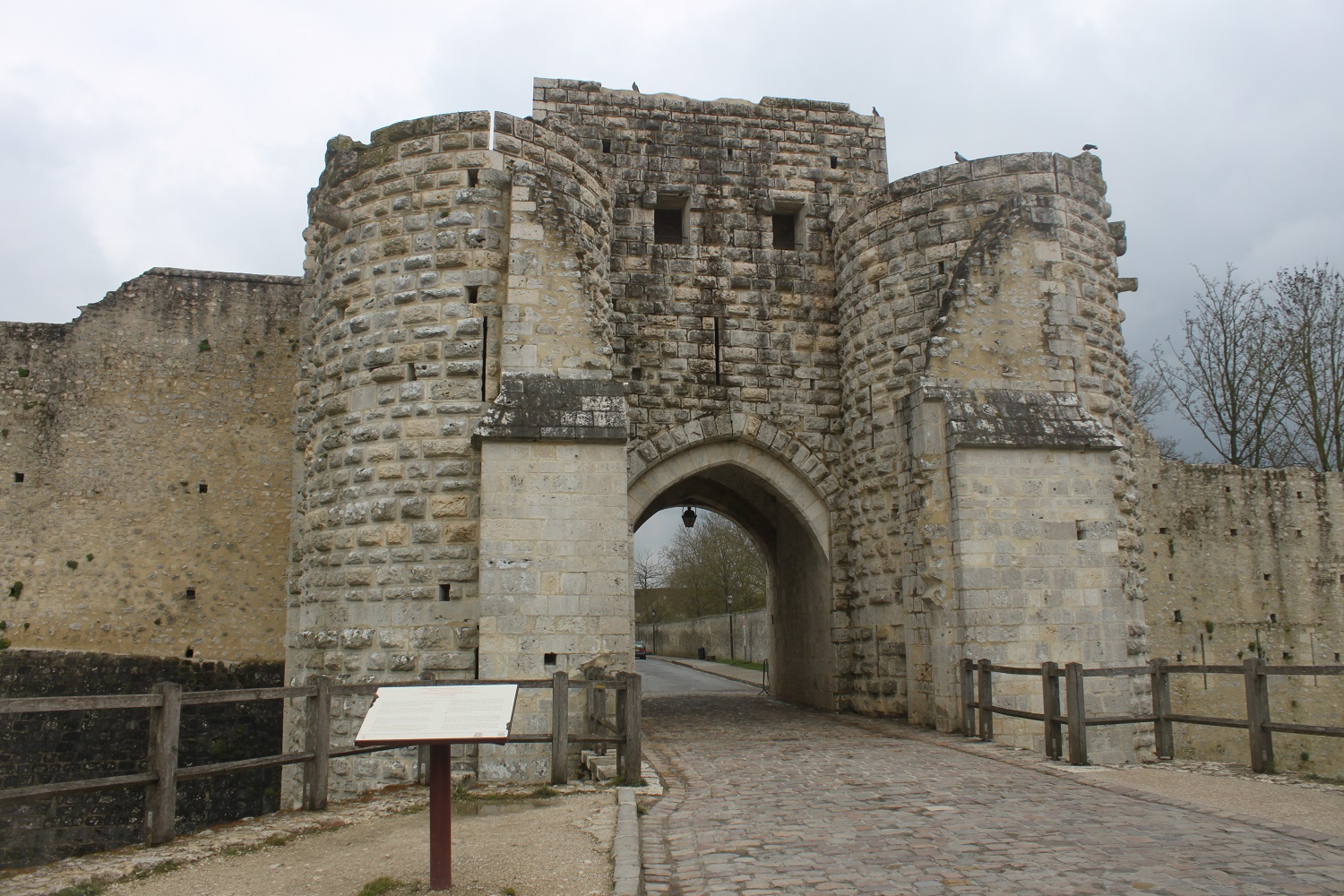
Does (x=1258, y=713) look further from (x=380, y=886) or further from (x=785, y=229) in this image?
(x=785, y=229)

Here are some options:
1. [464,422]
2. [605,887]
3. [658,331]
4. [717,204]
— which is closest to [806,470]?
[658,331]

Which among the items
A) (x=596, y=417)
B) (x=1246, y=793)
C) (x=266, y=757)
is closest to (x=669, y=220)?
(x=596, y=417)

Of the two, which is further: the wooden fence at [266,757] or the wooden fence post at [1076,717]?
the wooden fence post at [1076,717]

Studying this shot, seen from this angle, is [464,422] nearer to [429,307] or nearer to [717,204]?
[429,307]

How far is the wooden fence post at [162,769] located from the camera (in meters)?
5.39

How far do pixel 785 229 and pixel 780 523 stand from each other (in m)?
4.47

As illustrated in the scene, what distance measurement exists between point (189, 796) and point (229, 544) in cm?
349

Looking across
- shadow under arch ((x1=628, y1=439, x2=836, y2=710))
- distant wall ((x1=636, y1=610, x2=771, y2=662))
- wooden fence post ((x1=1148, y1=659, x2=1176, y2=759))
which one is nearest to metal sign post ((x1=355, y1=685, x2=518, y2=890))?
wooden fence post ((x1=1148, y1=659, x2=1176, y2=759))

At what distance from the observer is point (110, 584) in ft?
44.8

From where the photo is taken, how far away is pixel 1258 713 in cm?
709

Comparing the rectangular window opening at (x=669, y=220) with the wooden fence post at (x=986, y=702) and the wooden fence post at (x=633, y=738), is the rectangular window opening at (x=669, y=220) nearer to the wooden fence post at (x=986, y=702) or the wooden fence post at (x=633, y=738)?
the wooden fence post at (x=986, y=702)

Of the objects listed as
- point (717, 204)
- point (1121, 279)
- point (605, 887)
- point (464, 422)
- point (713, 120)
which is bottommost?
point (605, 887)

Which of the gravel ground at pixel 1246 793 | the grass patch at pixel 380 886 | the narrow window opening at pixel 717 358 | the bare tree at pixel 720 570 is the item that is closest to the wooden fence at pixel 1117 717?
the gravel ground at pixel 1246 793

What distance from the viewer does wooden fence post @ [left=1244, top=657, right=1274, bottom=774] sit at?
708 cm
